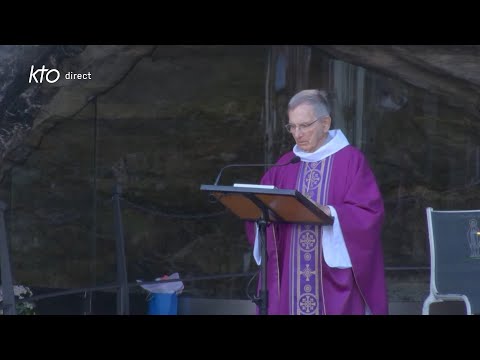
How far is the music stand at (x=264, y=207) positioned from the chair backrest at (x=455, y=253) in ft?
4.77

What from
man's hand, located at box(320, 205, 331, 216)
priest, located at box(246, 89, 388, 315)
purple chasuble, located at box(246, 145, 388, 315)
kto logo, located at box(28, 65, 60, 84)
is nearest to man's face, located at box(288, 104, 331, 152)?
priest, located at box(246, 89, 388, 315)

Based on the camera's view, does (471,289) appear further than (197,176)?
No

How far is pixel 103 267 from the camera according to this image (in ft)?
28.7

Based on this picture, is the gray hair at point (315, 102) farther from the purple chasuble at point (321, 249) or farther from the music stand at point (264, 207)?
the music stand at point (264, 207)

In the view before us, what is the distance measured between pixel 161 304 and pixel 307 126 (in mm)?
3426

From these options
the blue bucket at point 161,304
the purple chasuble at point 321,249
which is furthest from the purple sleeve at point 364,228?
the blue bucket at point 161,304

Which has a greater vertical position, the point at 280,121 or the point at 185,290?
the point at 280,121

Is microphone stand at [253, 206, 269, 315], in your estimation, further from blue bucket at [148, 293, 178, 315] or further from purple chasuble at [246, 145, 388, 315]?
blue bucket at [148, 293, 178, 315]

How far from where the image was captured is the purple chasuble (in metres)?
4.52

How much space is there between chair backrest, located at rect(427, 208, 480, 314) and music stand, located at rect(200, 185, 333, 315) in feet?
4.77

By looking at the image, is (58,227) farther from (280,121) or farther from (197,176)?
(280,121)

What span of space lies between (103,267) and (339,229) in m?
4.66

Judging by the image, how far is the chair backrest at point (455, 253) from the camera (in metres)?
5.59

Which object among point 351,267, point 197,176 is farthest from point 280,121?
point 351,267
